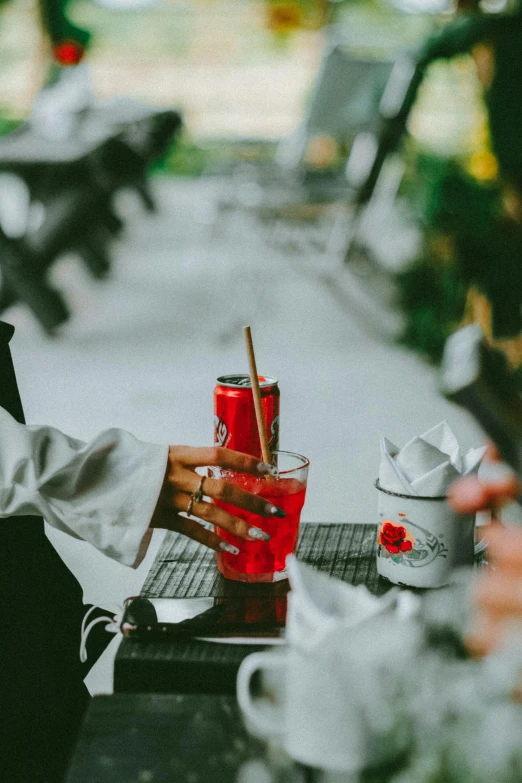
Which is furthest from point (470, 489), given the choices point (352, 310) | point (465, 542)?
point (352, 310)

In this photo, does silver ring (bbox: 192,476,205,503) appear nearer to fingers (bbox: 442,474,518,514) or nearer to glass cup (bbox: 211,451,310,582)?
glass cup (bbox: 211,451,310,582)

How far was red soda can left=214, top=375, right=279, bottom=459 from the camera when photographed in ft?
3.08

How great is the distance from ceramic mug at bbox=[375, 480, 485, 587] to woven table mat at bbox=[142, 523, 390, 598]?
0.04 metres

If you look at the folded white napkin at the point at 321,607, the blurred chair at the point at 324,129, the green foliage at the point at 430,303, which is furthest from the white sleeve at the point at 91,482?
the blurred chair at the point at 324,129

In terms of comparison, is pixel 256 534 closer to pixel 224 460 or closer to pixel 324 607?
pixel 224 460

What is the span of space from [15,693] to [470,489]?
2.09ft

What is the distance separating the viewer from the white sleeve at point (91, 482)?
81cm

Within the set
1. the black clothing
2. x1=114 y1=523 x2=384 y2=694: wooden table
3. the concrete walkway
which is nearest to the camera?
x1=114 y1=523 x2=384 y2=694: wooden table

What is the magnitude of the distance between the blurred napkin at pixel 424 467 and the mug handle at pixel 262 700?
1.05ft

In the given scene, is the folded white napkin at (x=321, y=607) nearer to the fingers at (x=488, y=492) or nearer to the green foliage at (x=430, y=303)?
the fingers at (x=488, y=492)

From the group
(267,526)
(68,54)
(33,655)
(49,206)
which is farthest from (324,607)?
(68,54)

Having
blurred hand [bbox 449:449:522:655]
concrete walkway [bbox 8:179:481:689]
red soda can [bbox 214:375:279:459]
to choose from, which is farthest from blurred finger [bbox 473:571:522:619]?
concrete walkway [bbox 8:179:481:689]

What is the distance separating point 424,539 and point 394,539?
1.3 inches

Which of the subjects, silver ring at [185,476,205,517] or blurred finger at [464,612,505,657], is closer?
blurred finger at [464,612,505,657]
